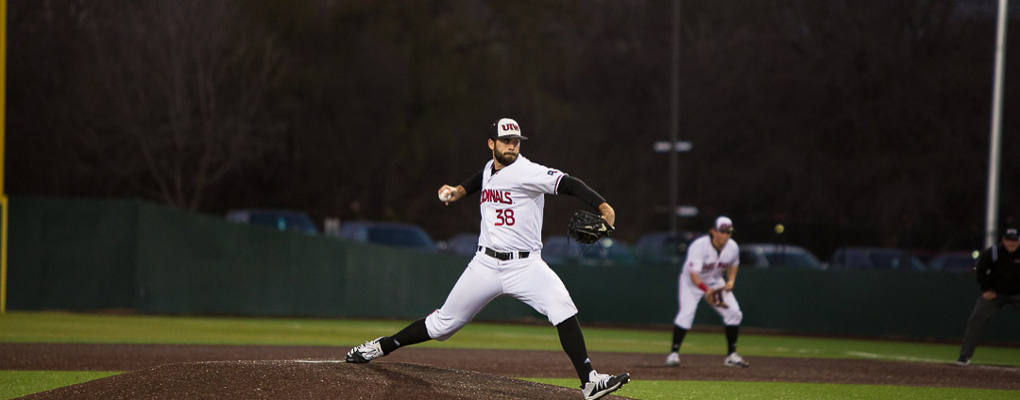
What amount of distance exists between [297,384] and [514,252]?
1863 millimetres

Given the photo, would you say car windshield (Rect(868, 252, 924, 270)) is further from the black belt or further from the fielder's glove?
the black belt

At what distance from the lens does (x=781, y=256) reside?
2286 centimetres

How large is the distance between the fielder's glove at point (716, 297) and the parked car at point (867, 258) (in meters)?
9.22

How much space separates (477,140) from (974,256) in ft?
79.0

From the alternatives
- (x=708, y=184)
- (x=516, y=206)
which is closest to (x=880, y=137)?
(x=708, y=184)

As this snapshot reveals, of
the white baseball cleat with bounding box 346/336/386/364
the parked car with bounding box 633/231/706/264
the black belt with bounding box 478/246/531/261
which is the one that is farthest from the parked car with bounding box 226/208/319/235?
the black belt with bounding box 478/246/531/261

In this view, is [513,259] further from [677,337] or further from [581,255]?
[581,255]

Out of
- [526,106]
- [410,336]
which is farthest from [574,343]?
[526,106]

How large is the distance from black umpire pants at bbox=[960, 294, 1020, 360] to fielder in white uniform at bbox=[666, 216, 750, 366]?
321 cm

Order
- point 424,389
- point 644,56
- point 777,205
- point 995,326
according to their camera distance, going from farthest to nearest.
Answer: point 644,56 < point 777,205 < point 995,326 < point 424,389

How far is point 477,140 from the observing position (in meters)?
42.7

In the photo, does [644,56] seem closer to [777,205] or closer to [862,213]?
[777,205]

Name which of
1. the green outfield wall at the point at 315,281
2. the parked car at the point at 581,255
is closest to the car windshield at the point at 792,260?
the green outfield wall at the point at 315,281

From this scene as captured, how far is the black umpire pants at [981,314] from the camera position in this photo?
14172 millimetres
